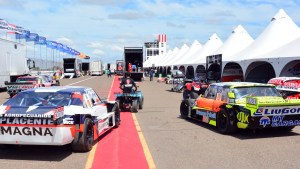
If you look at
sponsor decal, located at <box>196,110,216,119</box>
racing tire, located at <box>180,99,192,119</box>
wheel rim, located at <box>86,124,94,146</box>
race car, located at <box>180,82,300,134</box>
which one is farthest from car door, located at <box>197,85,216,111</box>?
wheel rim, located at <box>86,124,94,146</box>

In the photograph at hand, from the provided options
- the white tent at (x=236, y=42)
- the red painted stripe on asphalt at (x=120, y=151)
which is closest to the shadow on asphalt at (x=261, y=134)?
the red painted stripe on asphalt at (x=120, y=151)

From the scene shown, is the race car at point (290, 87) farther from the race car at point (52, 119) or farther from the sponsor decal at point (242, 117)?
the race car at point (52, 119)

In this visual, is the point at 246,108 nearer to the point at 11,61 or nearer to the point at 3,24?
the point at 11,61

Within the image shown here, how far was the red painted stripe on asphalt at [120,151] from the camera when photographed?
6.57m

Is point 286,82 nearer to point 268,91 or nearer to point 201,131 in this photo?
Result: point 268,91

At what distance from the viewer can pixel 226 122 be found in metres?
9.62

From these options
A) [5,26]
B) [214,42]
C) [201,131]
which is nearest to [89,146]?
[201,131]

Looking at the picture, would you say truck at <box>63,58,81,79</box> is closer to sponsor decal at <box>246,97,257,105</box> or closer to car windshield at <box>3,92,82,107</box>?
car windshield at <box>3,92,82,107</box>

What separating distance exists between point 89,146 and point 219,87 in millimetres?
4802

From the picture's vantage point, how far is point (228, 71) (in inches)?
1249

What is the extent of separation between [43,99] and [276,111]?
5460 millimetres

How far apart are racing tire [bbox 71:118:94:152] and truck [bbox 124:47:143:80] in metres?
39.8

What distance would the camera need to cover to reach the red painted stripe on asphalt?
657 cm

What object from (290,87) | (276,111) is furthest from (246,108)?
(290,87)
